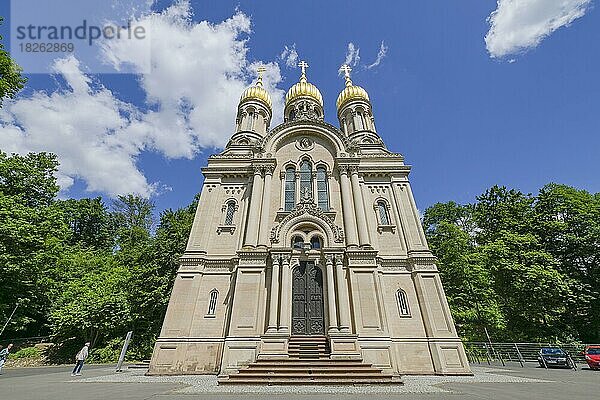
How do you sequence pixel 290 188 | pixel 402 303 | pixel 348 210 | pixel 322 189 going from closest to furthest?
pixel 402 303
pixel 348 210
pixel 322 189
pixel 290 188

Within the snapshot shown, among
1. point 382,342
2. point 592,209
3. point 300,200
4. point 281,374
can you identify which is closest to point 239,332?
point 281,374

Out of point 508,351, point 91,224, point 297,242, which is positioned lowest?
point 508,351

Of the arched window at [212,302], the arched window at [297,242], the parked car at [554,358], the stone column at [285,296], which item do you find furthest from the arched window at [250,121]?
the parked car at [554,358]

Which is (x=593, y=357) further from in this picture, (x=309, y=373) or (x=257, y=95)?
(x=257, y=95)

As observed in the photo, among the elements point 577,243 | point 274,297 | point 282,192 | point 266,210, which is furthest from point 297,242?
point 577,243

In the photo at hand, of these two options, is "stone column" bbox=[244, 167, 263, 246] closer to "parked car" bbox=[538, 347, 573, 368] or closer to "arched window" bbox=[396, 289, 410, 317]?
"arched window" bbox=[396, 289, 410, 317]

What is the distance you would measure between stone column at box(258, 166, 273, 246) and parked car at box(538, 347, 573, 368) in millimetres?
19086

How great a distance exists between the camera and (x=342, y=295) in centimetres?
1474

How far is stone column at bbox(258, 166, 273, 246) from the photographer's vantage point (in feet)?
55.0

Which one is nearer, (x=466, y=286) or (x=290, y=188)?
(x=290, y=188)

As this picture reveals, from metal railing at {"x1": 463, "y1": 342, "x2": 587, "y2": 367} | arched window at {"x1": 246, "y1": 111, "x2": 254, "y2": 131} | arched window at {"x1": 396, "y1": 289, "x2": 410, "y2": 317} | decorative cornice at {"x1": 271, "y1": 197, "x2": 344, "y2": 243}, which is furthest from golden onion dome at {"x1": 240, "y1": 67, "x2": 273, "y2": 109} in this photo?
metal railing at {"x1": 463, "y1": 342, "x2": 587, "y2": 367}

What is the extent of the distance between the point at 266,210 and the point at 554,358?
20216 millimetres

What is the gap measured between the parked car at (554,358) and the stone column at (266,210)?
62.6 feet

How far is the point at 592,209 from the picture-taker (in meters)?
26.5
